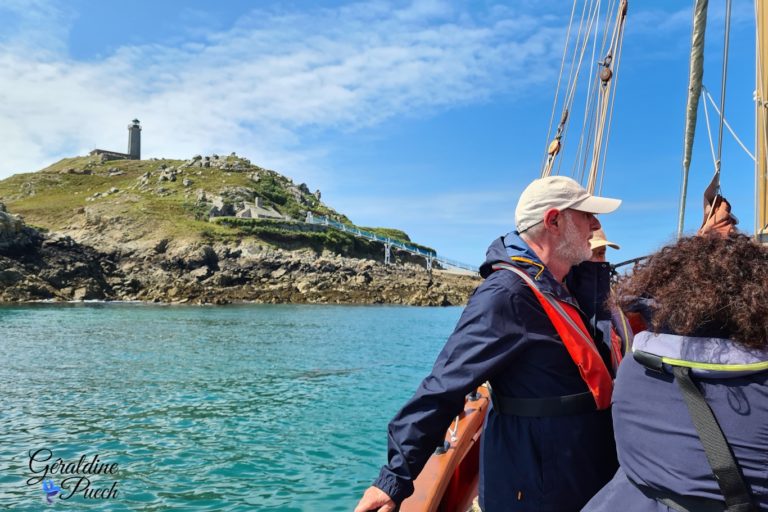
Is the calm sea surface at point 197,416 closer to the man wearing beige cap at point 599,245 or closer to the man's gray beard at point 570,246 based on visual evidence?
the man wearing beige cap at point 599,245

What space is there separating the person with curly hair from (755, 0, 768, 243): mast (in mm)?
2706

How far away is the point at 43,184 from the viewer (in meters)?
99.8

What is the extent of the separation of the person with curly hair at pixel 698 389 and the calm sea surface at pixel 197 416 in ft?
18.8

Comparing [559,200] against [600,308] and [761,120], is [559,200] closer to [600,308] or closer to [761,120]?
[600,308]

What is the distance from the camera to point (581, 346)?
2152 mm

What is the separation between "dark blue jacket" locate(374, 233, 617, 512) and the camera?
211cm

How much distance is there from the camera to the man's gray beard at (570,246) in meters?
2.41

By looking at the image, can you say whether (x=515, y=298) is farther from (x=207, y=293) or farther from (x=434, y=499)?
(x=207, y=293)

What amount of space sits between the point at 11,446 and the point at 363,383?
8.04 metres

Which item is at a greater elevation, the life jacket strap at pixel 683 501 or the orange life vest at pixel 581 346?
the orange life vest at pixel 581 346

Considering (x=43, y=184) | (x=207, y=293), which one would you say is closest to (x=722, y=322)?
(x=207, y=293)

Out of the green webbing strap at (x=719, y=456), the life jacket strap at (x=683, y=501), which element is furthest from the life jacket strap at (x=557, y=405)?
the green webbing strap at (x=719, y=456)

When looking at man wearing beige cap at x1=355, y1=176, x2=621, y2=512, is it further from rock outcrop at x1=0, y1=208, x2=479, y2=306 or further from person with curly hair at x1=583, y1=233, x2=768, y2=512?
rock outcrop at x1=0, y1=208, x2=479, y2=306

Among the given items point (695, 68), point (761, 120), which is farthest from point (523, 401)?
point (695, 68)
